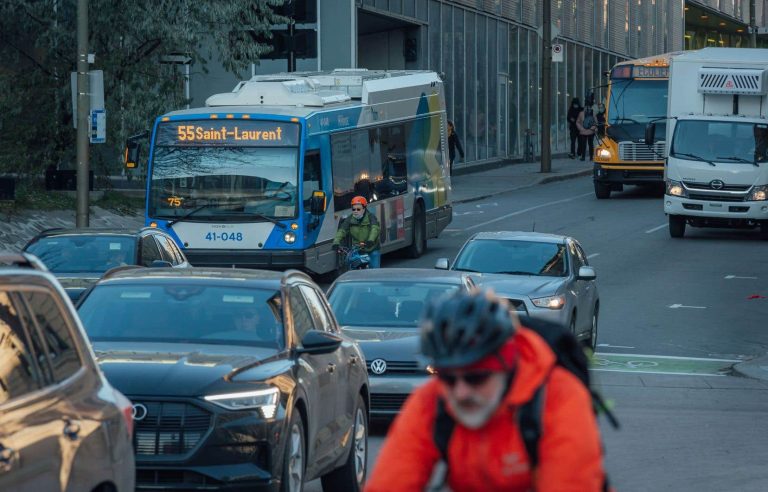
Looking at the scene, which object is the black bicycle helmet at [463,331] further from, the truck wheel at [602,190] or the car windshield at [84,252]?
the truck wheel at [602,190]

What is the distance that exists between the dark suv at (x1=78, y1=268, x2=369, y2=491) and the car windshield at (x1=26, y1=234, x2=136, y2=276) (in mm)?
7448

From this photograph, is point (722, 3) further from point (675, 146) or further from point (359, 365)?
point (359, 365)

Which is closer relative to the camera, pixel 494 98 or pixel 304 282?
pixel 304 282

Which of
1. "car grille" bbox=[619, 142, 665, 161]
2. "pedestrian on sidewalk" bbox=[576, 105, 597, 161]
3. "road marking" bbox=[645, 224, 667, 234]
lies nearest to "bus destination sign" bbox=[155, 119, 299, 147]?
"road marking" bbox=[645, 224, 667, 234]

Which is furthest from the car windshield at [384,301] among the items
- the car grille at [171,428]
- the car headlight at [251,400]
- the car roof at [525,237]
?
the car grille at [171,428]

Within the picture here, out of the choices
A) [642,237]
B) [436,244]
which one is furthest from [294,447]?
[642,237]

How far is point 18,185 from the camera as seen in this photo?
32938 mm

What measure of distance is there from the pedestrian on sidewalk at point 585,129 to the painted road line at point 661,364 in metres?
34.6

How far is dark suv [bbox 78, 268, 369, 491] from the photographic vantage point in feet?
28.0

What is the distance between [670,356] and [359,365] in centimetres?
950

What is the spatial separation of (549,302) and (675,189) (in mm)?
15794

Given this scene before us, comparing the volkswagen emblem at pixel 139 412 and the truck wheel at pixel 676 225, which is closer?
the volkswagen emblem at pixel 139 412

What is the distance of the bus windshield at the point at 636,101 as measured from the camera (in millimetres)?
41438

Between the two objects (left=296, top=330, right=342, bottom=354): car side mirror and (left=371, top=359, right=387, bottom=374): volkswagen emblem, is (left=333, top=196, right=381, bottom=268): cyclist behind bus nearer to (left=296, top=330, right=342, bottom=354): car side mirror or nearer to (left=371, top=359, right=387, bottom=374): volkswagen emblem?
(left=371, top=359, right=387, bottom=374): volkswagen emblem
